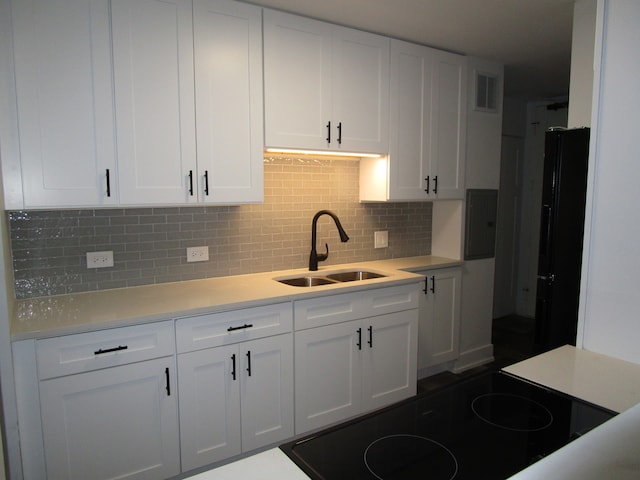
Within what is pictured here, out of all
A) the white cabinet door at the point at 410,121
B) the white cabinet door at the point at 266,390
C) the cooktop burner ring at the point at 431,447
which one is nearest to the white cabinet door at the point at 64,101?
the white cabinet door at the point at 266,390

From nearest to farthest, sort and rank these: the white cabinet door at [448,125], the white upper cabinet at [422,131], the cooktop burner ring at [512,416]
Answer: the cooktop burner ring at [512,416], the white upper cabinet at [422,131], the white cabinet door at [448,125]

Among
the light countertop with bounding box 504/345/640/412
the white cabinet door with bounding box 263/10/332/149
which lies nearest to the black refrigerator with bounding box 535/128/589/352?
the light countertop with bounding box 504/345/640/412

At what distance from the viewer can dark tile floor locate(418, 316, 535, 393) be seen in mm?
3402

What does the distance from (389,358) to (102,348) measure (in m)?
1.72

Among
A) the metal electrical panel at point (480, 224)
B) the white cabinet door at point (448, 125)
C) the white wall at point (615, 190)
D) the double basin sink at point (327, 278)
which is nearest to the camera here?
the white wall at point (615, 190)

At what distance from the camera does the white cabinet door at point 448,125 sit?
3.20m

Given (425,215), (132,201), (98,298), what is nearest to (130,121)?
(132,201)

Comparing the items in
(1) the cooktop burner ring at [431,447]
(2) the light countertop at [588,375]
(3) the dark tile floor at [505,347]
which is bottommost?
(3) the dark tile floor at [505,347]

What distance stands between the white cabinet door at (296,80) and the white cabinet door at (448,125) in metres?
0.98

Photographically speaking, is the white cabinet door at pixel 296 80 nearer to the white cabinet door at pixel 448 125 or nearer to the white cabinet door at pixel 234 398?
the white cabinet door at pixel 448 125

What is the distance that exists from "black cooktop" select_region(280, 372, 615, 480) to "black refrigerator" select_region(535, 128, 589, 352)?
1.06 meters

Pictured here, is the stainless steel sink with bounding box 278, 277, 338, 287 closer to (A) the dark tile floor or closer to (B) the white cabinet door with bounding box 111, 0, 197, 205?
(B) the white cabinet door with bounding box 111, 0, 197, 205

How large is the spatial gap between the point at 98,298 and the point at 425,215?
8.60 ft

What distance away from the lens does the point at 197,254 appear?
263 cm
